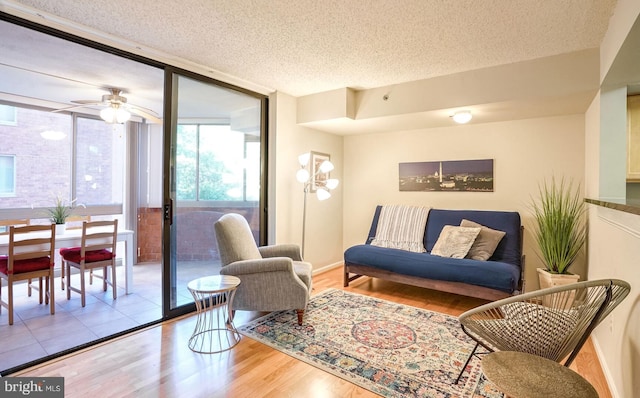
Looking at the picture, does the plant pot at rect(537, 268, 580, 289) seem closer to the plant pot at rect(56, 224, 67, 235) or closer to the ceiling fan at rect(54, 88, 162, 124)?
the ceiling fan at rect(54, 88, 162, 124)

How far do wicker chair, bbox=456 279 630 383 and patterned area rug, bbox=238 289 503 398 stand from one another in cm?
54

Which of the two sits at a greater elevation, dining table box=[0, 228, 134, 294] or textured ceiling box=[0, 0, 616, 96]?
Answer: textured ceiling box=[0, 0, 616, 96]

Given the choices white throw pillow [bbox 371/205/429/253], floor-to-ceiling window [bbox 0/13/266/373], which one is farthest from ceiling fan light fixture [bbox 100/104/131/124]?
white throw pillow [bbox 371/205/429/253]

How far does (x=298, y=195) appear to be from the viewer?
166 inches

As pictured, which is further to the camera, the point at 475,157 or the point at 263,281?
the point at 475,157

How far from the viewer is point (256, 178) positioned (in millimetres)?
3859

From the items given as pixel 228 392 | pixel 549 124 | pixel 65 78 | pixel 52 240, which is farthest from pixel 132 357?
pixel 549 124

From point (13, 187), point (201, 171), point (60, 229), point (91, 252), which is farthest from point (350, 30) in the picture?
point (13, 187)

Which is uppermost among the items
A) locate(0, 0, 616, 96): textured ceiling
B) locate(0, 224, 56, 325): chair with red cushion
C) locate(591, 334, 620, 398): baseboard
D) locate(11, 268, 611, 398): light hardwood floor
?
locate(0, 0, 616, 96): textured ceiling

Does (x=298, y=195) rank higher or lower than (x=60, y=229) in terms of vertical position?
higher

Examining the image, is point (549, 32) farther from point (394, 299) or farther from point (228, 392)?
point (228, 392)

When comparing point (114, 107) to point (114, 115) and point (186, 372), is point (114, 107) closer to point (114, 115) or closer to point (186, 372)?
point (114, 115)

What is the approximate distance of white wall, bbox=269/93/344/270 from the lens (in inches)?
155

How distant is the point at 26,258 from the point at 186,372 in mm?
2056
